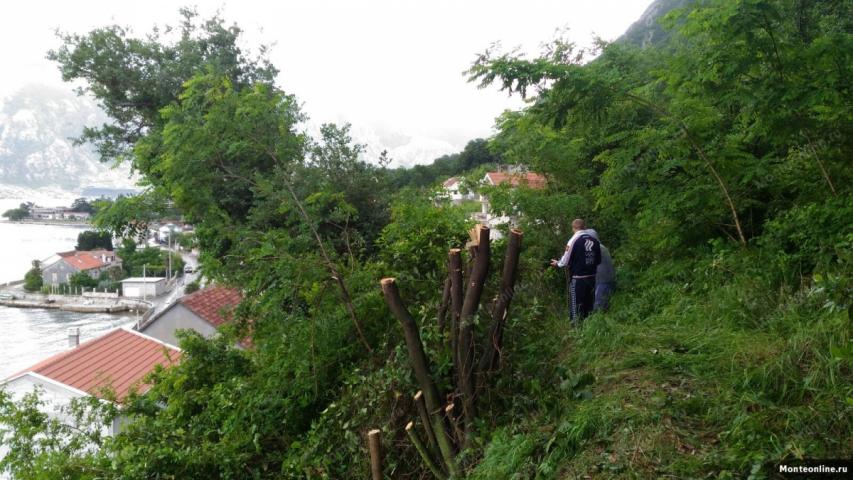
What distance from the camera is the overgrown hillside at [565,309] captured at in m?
3.03

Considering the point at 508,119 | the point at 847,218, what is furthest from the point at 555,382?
the point at 508,119

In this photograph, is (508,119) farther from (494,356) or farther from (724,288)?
(494,356)

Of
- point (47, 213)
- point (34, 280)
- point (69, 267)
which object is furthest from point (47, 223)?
point (69, 267)

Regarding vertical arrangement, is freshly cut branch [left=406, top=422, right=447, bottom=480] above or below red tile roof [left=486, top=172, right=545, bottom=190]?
below

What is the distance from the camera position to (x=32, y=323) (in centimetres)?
4741

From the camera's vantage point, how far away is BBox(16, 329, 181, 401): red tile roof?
1097cm

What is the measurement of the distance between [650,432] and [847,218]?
3.39 metres

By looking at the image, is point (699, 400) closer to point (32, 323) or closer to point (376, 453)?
point (376, 453)

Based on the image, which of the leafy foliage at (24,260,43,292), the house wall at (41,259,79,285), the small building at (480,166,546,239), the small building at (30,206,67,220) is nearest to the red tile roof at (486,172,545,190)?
the small building at (480,166,546,239)

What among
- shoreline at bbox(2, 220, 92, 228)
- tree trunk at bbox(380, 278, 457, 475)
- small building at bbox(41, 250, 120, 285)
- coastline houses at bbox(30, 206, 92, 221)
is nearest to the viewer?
tree trunk at bbox(380, 278, 457, 475)

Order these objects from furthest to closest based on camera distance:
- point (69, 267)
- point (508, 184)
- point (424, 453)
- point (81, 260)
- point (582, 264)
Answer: point (81, 260)
point (69, 267)
point (508, 184)
point (582, 264)
point (424, 453)

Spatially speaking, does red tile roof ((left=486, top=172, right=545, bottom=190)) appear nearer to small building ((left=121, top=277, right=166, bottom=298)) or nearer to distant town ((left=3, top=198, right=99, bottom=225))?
small building ((left=121, top=277, right=166, bottom=298))

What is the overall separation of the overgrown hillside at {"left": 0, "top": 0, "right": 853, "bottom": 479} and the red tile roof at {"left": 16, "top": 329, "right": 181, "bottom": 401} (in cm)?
507

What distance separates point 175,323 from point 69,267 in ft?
175
